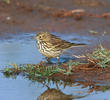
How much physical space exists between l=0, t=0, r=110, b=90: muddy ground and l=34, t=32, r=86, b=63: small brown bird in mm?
1885

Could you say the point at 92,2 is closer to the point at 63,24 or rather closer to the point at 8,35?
the point at 63,24

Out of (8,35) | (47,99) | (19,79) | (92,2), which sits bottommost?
(47,99)

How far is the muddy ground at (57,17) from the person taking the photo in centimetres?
1280

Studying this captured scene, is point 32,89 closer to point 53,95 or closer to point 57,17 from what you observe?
point 53,95

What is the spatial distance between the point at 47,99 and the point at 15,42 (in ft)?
15.2

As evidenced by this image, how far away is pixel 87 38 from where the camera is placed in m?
12.1

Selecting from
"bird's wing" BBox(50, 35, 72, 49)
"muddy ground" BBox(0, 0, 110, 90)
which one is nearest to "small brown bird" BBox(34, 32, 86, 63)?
"bird's wing" BBox(50, 35, 72, 49)

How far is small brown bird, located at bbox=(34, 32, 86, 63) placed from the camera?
376 inches

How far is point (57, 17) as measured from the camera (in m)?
13.7

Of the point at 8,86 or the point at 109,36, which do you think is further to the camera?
the point at 109,36

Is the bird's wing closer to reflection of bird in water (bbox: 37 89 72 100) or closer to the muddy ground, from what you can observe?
the muddy ground

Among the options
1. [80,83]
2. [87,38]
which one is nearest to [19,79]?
[80,83]

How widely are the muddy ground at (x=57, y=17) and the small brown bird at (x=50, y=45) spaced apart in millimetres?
1885

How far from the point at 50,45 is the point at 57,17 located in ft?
13.5
